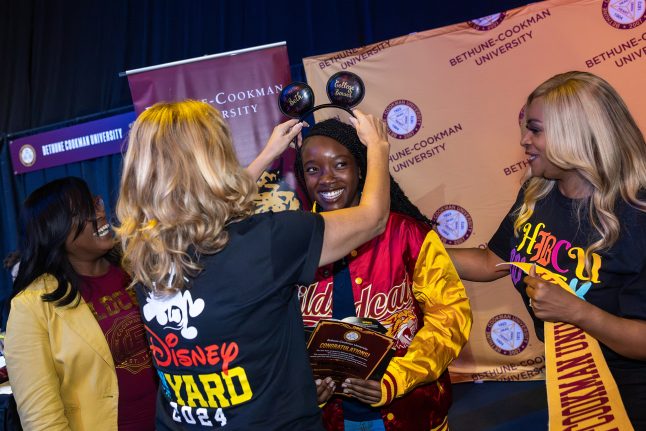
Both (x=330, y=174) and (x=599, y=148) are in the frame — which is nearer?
(x=599, y=148)

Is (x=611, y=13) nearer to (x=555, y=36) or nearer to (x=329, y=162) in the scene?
(x=555, y=36)

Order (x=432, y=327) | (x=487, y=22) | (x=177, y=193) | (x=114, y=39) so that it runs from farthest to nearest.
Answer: (x=114, y=39), (x=487, y=22), (x=432, y=327), (x=177, y=193)

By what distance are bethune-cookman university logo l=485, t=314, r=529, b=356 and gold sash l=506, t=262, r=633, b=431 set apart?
2.30 meters

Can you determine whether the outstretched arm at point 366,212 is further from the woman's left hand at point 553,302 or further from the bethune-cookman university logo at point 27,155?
the bethune-cookman university logo at point 27,155

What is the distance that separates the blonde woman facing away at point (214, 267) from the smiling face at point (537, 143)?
869mm

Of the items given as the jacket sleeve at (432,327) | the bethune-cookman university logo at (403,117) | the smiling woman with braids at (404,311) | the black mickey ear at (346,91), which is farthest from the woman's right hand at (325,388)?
the bethune-cookman university logo at (403,117)

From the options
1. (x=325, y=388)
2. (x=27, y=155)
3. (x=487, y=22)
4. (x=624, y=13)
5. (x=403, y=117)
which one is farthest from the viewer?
(x=27, y=155)

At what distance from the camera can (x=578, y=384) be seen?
1.89 meters

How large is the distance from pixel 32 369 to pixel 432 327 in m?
1.46

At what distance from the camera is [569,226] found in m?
1.96

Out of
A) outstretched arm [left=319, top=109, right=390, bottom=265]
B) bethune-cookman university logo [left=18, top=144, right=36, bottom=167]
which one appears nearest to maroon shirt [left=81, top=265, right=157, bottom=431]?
outstretched arm [left=319, top=109, right=390, bottom=265]

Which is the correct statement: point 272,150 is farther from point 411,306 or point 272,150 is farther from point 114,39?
point 114,39

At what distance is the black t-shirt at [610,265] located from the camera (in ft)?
5.93

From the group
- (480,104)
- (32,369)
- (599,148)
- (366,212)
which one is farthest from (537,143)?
(480,104)
